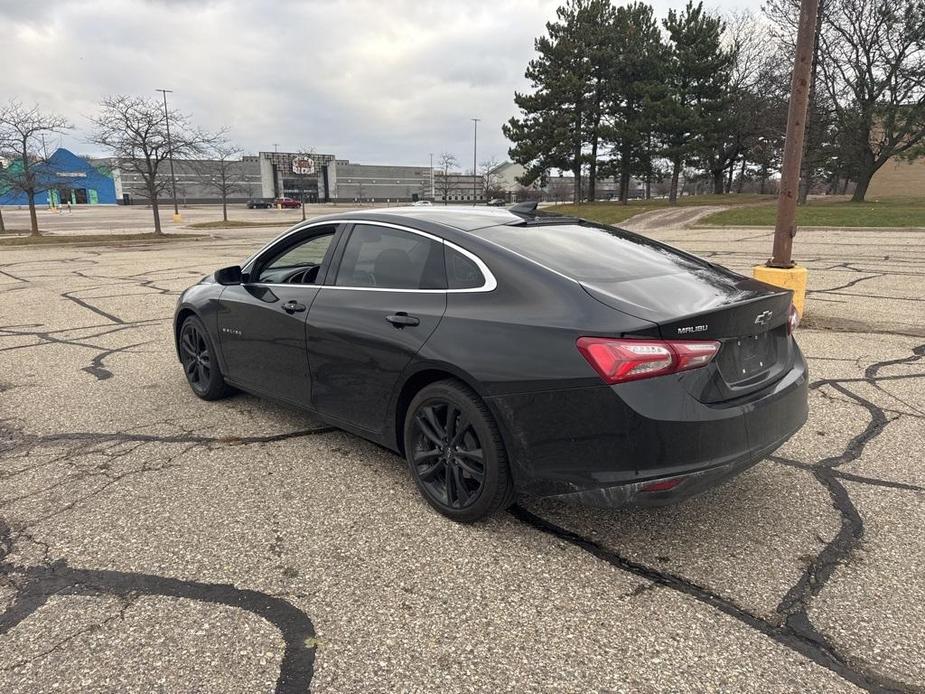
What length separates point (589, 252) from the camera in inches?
134

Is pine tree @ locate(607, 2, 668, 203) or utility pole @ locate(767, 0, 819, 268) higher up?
pine tree @ locate(607, 2, 668, 203)

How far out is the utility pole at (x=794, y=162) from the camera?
6.42m

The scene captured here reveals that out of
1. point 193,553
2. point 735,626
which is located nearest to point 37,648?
point 193,553

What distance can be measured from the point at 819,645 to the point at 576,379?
4.21ft

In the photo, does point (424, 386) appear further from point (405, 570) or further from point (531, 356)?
point (405, 570)

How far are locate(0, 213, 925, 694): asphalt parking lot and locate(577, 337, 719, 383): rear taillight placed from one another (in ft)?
2.94

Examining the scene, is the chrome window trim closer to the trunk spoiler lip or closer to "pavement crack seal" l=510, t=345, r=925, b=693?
the trunk spoiler lip

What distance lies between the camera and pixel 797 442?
13.3 feet

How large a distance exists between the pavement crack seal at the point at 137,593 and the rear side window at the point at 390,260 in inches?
66.2

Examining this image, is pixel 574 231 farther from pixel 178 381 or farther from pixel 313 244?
pixel 178 381

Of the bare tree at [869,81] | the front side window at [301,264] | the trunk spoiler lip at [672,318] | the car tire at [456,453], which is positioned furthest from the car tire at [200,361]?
the bare tree at [869,81]

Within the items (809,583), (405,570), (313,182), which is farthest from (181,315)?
(313,182)

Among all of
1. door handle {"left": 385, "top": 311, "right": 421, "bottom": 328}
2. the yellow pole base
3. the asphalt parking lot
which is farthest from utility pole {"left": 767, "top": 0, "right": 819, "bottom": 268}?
door handle {"left": 385, "top": 311, "right": 421, "bottom": 328}

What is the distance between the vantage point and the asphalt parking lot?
219cm
